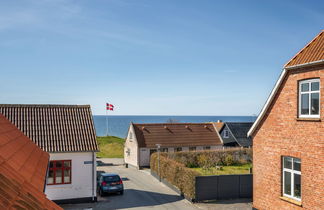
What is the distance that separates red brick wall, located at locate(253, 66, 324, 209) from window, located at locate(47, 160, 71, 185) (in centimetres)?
1236

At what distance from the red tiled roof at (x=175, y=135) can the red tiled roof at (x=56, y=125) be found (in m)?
14.6

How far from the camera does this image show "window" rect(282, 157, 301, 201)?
1404 centimetres

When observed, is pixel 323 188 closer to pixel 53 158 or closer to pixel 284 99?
pixel 284 99

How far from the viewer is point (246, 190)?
2262 centimetres

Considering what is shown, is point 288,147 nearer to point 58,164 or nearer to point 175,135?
point 58,164

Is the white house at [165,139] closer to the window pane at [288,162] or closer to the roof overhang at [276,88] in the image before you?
the roof overhang at [276,88]

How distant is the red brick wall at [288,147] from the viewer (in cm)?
1280

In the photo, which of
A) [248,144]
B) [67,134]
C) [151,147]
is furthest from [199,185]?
[248,144]

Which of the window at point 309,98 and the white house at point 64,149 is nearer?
the window at point 309,98

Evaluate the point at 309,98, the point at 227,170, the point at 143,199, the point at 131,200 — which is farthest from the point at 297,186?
the point at 227,170

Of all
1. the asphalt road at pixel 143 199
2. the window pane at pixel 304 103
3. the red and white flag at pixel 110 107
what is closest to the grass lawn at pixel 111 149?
the red and white flag at pixel 110 107

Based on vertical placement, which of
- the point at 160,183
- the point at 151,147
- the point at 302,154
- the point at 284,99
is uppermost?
the point at 284,99

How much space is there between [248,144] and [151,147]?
13893 mm

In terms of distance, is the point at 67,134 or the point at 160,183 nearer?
the point at 67,134
